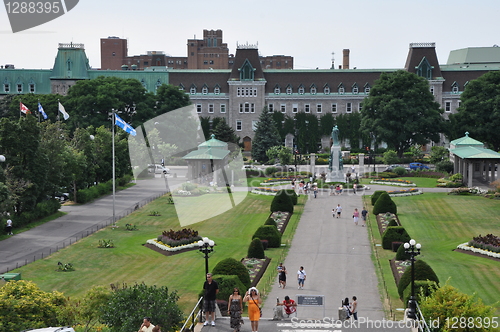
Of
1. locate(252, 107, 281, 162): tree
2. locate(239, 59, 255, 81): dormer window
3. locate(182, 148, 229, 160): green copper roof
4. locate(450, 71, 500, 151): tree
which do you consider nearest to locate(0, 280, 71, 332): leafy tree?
locate(182, 148, 229, 160): green copper roof

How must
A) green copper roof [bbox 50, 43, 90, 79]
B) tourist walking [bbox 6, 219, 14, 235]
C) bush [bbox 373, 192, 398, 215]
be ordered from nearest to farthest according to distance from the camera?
tourist walking [bbox 6, 219, 14, 235] < bush [bbox 373, 192, 398, 215] < green copper roof [bbox 50, 43, 90, 79]

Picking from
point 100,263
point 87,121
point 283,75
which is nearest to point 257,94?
point 283,75

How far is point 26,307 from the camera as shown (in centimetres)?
2477

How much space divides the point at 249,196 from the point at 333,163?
11.4m

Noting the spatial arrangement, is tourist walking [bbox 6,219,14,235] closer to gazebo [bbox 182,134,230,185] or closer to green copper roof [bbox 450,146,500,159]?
gazebo [bbox 182,134,230,185]

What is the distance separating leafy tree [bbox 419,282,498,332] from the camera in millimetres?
22562

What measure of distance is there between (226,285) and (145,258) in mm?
13191

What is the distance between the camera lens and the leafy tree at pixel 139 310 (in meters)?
22.8

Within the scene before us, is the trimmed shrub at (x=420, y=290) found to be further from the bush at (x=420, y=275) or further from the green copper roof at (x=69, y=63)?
the green copper roof at (x=69, y=63)

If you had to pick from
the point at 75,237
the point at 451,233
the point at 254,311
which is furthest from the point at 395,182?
the point at 254,311

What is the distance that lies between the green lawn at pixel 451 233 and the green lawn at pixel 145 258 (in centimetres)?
828

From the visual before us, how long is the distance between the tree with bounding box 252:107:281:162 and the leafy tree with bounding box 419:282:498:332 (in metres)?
77.5

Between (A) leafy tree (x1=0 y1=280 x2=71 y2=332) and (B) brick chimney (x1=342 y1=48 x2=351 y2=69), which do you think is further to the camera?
(B) brick chimney (x1=342 y1=48 x2=351 y2=69)

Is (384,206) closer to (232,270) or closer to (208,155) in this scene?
(232,270)
